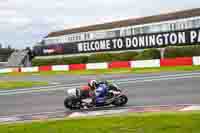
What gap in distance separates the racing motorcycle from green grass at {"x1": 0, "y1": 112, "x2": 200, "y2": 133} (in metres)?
3.47

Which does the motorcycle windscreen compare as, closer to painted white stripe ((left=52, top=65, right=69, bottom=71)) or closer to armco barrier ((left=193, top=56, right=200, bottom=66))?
armco barrier ((left=193, top=56, right=200, bottom=66))

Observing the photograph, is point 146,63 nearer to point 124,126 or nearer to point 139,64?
point 139,64

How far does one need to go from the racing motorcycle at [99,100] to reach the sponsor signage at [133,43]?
975 inches

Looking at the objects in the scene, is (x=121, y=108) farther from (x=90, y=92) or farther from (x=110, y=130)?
(x=110, y=130)

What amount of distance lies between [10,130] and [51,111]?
4421 mm

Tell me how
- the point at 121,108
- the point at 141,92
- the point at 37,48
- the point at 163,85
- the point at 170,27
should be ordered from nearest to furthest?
the point at 121,108, the point at 141,92, the point at 163,85, the point at 170,27, the point at 37,48

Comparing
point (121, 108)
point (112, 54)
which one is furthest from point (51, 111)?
point (112, 54)

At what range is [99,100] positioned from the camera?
1454cm

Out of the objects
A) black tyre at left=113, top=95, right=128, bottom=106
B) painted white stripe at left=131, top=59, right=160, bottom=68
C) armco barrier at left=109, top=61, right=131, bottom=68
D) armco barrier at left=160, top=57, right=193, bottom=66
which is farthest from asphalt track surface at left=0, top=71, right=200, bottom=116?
armco barrier at left=109, top=61, right=131, bottom=68

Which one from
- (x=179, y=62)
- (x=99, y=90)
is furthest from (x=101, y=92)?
(x=179, y=62)

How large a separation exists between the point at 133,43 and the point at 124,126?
35650mm

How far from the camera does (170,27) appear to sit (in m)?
42.2

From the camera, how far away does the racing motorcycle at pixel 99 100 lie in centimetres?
1455

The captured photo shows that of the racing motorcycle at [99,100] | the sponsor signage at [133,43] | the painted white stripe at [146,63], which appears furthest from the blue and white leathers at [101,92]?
the sponsor signage at [133,43]
